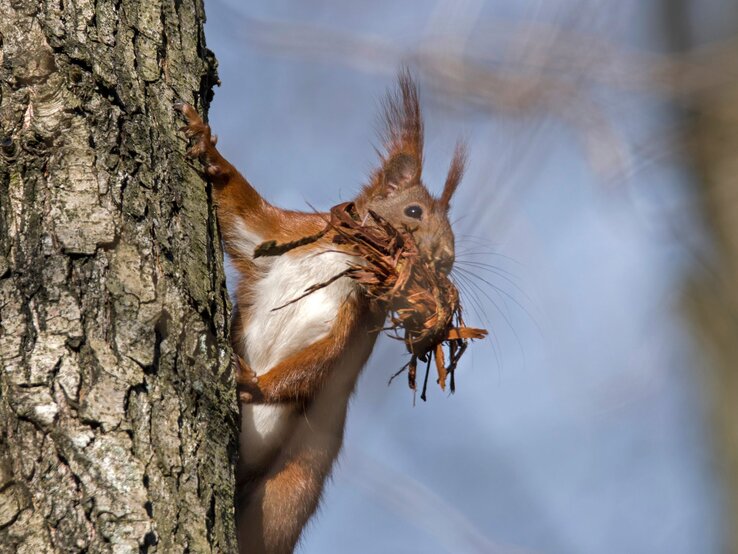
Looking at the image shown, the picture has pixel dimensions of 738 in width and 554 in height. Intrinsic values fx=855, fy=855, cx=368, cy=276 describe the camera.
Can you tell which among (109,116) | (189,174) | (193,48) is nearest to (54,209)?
(109,116)

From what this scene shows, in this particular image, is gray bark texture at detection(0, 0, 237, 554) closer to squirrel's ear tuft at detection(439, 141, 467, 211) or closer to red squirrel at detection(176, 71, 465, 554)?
red squirrel at detection(176, 71, 465, 554)

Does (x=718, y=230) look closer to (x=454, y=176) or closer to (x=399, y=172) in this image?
(x=454, y=176)

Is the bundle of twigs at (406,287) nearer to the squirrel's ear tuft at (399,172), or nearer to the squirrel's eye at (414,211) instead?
the squirrel's eye at (414,211)

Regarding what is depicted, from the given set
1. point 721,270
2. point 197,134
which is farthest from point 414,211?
point 197,134

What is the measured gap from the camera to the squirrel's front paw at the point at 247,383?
2.76m

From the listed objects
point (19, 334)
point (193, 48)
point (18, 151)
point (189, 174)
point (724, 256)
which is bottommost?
point (19, 334)

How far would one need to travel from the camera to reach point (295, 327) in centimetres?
313

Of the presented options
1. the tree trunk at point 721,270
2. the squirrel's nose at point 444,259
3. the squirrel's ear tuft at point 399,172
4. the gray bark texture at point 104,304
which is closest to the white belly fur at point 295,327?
the squirrel's nose at point 444,259

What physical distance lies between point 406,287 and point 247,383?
61 cm

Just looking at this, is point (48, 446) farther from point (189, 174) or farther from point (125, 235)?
point (189, 174)

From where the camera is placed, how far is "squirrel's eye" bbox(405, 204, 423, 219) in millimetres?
3447

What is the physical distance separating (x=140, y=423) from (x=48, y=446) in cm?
18

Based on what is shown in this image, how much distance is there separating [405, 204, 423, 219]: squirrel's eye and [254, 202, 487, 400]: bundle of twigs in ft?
1.57

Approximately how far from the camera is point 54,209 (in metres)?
1.85
